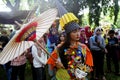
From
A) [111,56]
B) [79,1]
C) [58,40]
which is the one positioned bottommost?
Answer: [111,56]

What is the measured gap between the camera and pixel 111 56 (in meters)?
A: 12.7

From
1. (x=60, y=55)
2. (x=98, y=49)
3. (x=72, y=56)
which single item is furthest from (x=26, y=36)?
(x=98, y=49)

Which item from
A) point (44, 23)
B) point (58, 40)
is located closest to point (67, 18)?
point (44, 23)

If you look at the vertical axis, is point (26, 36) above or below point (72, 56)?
above

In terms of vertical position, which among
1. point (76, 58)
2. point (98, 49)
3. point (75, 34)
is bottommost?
point (98, 49)

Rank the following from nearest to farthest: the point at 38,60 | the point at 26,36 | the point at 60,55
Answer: the point at 26,36, the point at 60,55, the point at 38,60

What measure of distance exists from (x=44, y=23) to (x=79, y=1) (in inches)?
723

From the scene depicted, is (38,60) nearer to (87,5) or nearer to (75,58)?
(75,58)

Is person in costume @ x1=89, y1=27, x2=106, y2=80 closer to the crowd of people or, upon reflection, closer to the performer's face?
the crowd of people

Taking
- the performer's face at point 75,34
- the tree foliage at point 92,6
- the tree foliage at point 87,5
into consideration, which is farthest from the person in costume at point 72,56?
the tree foliage at point 92,6

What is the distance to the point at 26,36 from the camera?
16.8 ft

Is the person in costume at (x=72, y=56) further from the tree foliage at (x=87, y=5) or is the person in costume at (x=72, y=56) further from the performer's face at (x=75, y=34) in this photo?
the tree foliage at (x=87, y=5)

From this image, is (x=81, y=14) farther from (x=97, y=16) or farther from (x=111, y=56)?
(x=111, y=56)

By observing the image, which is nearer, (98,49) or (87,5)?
(98,49)
